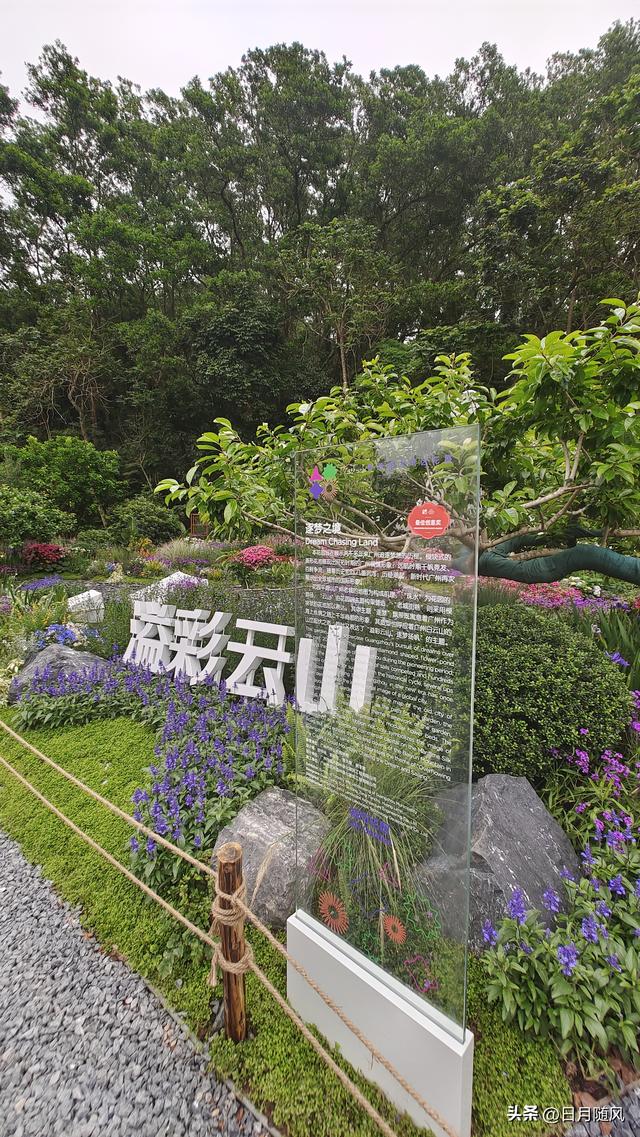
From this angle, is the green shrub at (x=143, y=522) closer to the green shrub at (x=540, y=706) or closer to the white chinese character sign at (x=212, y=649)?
the white chinese character sign at (x=212, y=649)

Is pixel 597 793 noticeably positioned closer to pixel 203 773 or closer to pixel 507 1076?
pixel 507 1076

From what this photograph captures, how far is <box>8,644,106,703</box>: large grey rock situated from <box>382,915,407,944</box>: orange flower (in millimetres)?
3445

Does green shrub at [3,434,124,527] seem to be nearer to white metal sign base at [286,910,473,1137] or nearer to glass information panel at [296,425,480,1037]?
glass information panel at [296,425,480,1037]

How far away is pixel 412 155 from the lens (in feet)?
48.5

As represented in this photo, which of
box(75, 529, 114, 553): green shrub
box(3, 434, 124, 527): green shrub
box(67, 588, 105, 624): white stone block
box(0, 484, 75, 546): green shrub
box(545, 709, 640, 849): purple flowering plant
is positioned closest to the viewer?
box(545, 709, 640, 849): purple flowering plant

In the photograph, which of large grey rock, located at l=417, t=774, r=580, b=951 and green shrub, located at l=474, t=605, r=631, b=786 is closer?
large grey rock, located at l=417, t=774, r=580, b=951

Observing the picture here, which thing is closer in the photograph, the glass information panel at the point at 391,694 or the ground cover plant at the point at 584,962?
the glass information panel at the point at 391,694

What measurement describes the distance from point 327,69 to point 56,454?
17.3m

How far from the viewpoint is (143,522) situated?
42.9ft

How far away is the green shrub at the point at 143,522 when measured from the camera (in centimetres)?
1273

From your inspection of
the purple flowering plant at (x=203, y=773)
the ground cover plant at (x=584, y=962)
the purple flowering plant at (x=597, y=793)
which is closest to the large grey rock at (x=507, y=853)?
the ground cover plant at (x=584, y=962)

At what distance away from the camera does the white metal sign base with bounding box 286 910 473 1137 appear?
3.89ft

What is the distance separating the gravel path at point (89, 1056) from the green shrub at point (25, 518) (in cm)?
894

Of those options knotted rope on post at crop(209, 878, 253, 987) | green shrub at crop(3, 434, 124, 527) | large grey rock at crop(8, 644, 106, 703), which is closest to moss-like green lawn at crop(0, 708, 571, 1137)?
knotted rope on post at crop(209, 878, 253, 987)
